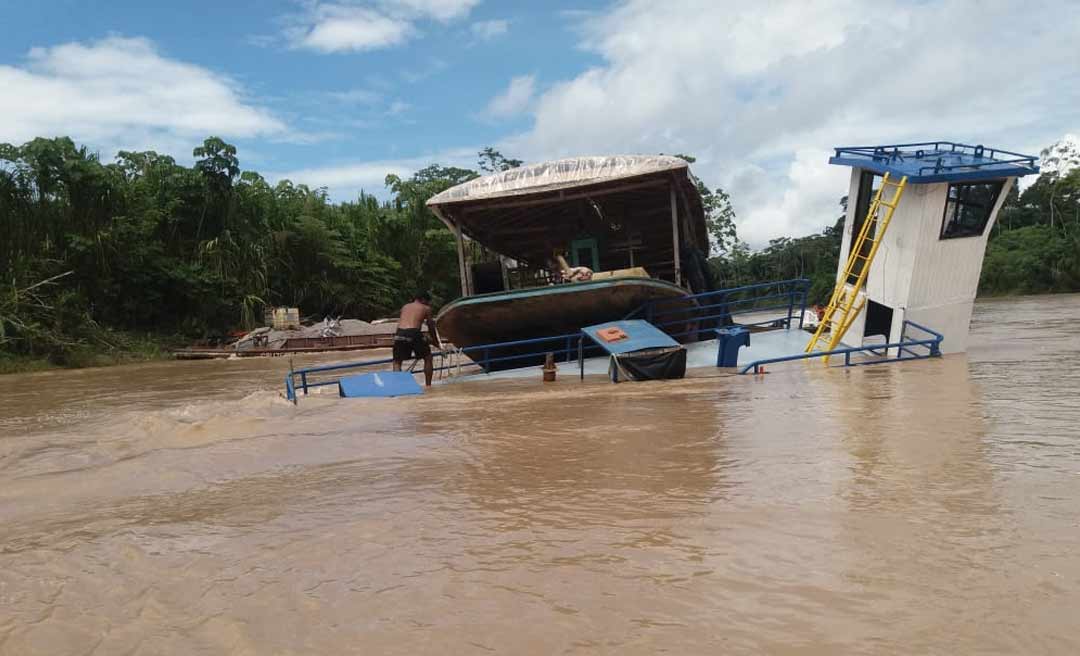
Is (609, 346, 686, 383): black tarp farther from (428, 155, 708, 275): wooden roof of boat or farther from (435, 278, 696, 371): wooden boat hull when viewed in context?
(428, 155, 708, 275): wooden roof of boat

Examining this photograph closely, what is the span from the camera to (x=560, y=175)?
12609mm

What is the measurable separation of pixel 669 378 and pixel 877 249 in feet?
16.0

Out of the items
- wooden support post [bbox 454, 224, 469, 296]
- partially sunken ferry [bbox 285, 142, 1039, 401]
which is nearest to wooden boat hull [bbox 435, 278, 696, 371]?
partially sunken ferry [bbox 285, 142, 1039, 401]

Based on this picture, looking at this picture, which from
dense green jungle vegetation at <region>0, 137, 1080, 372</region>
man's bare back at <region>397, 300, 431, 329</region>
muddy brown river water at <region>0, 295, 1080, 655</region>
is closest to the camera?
muddy brown river water at <region>0, 295, 1080, 655</region>

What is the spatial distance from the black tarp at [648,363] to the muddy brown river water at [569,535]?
10.3ft

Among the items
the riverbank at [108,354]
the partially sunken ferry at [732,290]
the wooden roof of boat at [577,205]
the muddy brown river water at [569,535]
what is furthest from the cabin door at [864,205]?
the riverbank at [108,354]

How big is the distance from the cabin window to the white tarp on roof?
4366 mm

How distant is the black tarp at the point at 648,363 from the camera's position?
33.6 ft

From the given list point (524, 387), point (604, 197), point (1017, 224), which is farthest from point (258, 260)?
point (1017, 224)

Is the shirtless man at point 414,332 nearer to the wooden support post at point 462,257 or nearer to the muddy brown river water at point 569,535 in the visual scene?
the wooden support post at point 462,257

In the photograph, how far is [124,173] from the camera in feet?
104

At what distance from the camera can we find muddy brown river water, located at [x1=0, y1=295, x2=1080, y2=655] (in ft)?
7.91

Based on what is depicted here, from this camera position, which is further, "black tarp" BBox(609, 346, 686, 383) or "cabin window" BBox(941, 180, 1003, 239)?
"cabin window" BBox(941, 180, 1003, 239)

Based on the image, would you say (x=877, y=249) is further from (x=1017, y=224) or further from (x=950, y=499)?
(x=1017, y=224)
